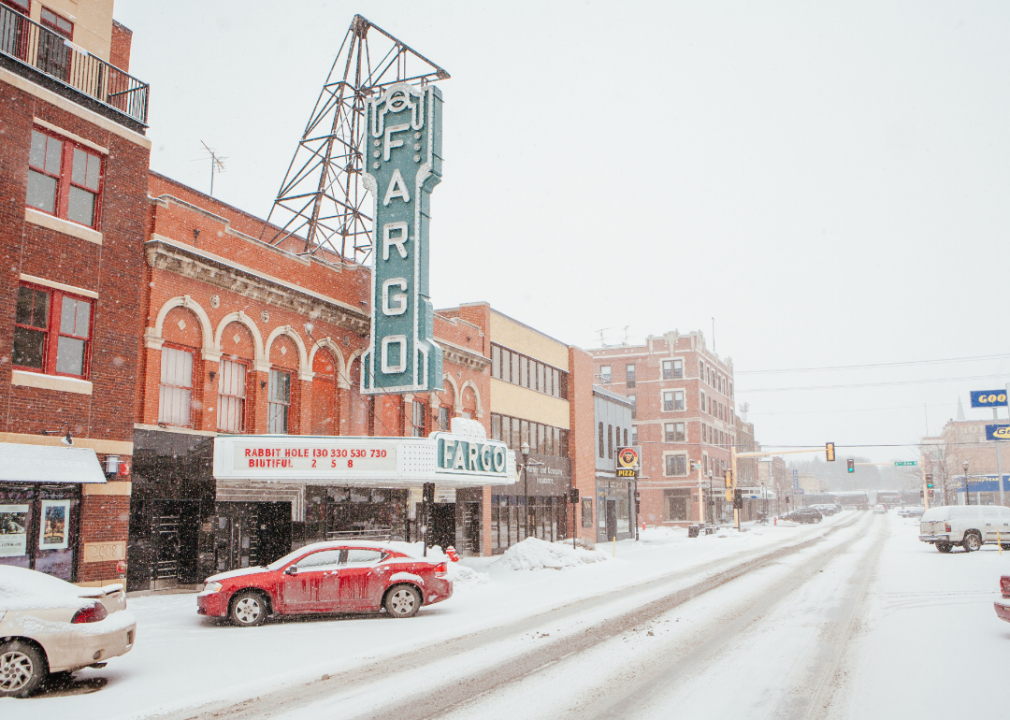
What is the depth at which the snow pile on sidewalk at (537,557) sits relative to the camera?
26328mm

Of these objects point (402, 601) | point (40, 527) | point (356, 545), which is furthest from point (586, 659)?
point (40, 527)

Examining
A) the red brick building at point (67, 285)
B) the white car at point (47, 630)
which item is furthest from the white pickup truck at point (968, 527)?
the white car at point (47, 630)

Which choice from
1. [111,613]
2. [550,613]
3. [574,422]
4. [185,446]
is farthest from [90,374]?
[574,422]

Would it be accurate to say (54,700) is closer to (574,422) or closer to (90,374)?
(90,374)

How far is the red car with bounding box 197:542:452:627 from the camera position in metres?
14.7

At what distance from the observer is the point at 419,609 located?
1656 centimetres

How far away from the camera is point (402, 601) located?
15.7 metres

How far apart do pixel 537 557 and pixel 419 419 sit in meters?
6.75

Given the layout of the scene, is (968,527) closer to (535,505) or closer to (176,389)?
(535,505)

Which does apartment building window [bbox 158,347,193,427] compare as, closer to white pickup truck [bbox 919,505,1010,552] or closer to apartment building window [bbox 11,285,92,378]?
apartment building window [bbox 11,285,92,378]

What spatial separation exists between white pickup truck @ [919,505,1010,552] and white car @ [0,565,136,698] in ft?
98.3

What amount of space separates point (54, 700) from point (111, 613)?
4.30 ft

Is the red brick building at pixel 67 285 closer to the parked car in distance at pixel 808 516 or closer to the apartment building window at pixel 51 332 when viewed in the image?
the apartment building window at pixel 51 332

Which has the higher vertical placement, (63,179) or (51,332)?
(63,179)
